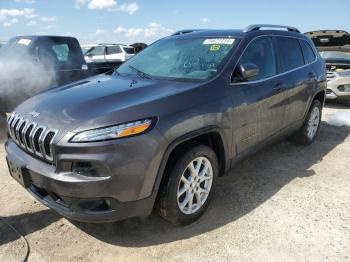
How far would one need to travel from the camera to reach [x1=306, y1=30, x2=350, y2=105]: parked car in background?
868cm

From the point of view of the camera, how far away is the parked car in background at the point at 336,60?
8.68 meters

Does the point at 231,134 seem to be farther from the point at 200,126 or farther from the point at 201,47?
the point at 201,47

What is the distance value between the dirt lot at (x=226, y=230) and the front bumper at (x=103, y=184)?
16.6 inches

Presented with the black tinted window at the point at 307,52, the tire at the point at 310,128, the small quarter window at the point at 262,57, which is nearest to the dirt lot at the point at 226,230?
the tire at the point at 310,128

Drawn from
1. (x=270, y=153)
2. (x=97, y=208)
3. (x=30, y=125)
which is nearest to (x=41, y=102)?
(x=30, y=125)

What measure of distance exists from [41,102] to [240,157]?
1.98 meters

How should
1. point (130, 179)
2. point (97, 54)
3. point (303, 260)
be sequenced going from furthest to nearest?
point (97, 54) → point (303, 260) → point (130, 179)

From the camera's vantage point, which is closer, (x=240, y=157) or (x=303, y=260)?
(x=303, y=260)

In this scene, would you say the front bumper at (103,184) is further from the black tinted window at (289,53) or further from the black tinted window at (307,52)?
the black tinted window at (307,52)

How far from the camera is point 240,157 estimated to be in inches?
153

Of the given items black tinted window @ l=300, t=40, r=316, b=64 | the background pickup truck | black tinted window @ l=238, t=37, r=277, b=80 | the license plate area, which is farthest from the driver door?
the background pickup truck

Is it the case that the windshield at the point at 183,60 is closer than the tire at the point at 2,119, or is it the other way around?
the windshield at the point at 183,60

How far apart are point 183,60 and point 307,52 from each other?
2.35m

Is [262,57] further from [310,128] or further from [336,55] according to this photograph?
[336,55]
